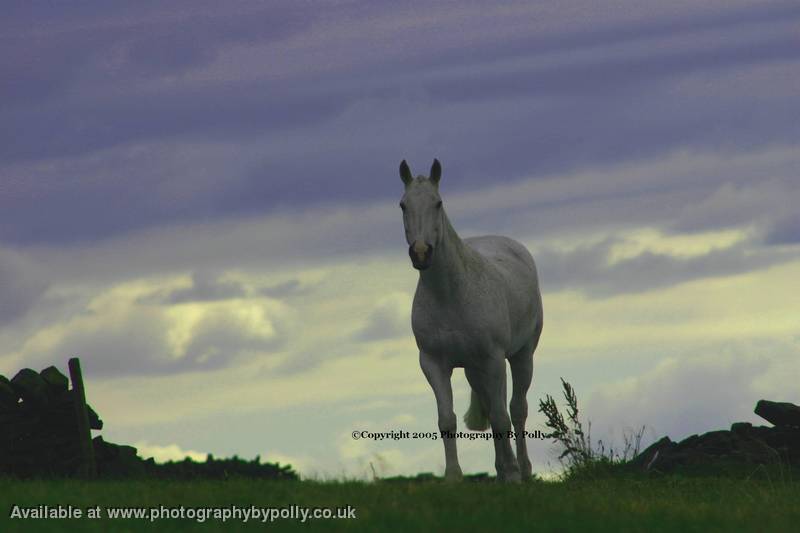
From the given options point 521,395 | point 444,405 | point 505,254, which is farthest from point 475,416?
point 444,405

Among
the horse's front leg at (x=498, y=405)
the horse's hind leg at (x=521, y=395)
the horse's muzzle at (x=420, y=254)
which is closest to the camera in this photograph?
the horse's muzzle at (x=420, y=254)

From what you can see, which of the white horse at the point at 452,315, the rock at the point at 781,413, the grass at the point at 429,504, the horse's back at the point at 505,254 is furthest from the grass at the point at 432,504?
the rock at the point at 781,413

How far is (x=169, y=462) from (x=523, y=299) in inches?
Answer: 209

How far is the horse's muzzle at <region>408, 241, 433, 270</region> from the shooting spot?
1198cm

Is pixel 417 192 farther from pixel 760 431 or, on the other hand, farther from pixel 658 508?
pixel 760 431

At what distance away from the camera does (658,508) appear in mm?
11281

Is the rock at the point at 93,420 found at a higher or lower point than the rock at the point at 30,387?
lower

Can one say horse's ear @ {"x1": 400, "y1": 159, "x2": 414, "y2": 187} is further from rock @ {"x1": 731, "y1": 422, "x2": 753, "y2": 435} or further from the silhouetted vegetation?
rock @ {"x1": 731, "y1": 422, "x2": 753, "y2": 435}

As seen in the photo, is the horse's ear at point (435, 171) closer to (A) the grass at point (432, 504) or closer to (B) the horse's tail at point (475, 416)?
(A) the grass at point (432, 504)

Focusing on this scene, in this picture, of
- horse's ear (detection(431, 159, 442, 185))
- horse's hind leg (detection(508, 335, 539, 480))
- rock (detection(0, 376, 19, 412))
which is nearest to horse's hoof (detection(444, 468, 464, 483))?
horse's hind leg (detection(508, 335, 539, 480))

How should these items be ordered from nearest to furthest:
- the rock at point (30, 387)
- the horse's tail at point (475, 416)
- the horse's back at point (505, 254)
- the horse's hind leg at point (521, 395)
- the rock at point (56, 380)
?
the horse's hind leg at point (521, 395)
the horse's back at point (505, 254)
the rock at point (30, 387)
the rock at point (56, 380)
the horse's tail at point (475, 416)

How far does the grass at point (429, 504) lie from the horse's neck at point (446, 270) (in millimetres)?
2232

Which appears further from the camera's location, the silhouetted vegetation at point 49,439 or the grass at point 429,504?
the silhouetted vegetation at point 49,439

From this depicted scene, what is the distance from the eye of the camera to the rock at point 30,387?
15719 millimetres
